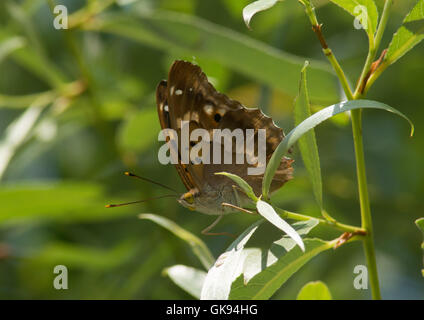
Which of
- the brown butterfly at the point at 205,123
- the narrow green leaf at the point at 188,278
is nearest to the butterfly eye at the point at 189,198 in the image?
the brown butterfly at the point at 205,123

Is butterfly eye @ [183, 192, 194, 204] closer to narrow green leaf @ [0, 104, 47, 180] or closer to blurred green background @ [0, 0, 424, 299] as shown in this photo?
blurred green background @ [0, 0, 424, 299]

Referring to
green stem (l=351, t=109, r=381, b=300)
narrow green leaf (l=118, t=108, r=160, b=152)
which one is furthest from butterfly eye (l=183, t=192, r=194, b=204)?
narrow green leaf (l=118, t=108, r=160, b=152)

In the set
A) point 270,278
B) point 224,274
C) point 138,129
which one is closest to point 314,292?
point 270,278

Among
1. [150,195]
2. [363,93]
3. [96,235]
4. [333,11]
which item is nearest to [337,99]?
[363,93]

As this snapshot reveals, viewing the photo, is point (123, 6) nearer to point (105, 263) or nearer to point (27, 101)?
point (27, 101)

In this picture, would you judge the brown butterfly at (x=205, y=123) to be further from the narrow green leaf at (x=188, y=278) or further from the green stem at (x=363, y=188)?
the green stem at (x=363, y=188)

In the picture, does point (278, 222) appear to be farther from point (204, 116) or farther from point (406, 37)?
point (204, 116)
